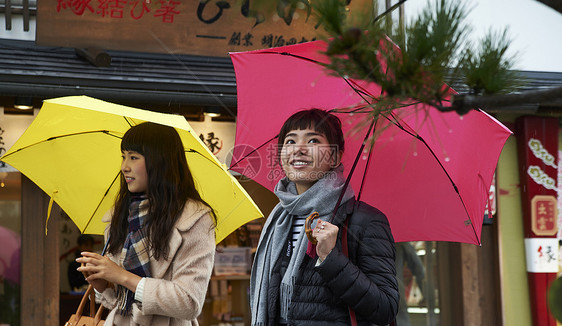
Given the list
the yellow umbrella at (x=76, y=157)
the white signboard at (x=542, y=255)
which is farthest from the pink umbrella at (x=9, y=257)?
the white signboard at (x=542, y=255)

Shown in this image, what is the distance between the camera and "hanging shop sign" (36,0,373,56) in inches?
238

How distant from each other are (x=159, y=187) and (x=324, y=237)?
101 centimetres

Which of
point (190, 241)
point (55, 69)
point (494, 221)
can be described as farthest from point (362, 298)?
point (494, 221)

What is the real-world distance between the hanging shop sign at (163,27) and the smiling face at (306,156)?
3.00 meters

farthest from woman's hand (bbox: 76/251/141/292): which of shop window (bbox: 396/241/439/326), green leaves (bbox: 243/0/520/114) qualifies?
shop window (bbox: 396/241/439/326)

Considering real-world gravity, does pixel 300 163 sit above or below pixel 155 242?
above

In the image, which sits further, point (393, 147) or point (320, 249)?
point (393, 147)

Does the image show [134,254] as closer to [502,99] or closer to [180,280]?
[180,280]

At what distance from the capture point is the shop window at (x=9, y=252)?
22.2ft

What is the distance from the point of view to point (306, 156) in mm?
3305

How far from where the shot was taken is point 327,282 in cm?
297

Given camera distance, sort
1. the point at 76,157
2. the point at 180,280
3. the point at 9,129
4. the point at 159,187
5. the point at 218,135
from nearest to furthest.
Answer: the point at 180,280, the point at 159,187, the point at 76,157, the point at 9,129, the point at 218,135

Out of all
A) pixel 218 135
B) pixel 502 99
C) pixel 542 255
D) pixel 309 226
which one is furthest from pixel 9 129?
pixel 542 255

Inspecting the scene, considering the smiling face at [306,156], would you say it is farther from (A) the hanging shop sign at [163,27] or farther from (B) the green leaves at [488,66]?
(A) the hanging shop sign at [163,27]
